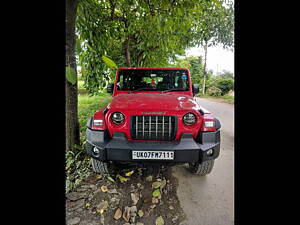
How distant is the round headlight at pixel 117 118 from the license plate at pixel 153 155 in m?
0.44

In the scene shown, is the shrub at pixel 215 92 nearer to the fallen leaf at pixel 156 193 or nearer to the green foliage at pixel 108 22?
the green foliage at pixel 108 22

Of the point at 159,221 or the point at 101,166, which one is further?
the point at 101,166

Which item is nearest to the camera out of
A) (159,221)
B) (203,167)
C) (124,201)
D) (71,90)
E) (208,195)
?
(159,221)

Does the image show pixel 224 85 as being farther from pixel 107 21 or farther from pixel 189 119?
pixel 189 119

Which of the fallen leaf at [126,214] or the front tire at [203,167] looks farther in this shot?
the front tire at [203,167]

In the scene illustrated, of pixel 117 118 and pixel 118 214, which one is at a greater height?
pixel 117 118

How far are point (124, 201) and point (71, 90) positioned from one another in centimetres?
186

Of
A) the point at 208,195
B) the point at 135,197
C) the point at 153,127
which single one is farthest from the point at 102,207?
the point at 208,195

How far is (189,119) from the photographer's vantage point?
1964mm

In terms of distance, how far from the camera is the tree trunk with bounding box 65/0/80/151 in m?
2.17

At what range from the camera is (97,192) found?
207 cm

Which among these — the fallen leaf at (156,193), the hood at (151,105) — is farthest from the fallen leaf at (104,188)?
the hood at (151,105)

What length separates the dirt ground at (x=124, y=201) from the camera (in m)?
1.67
